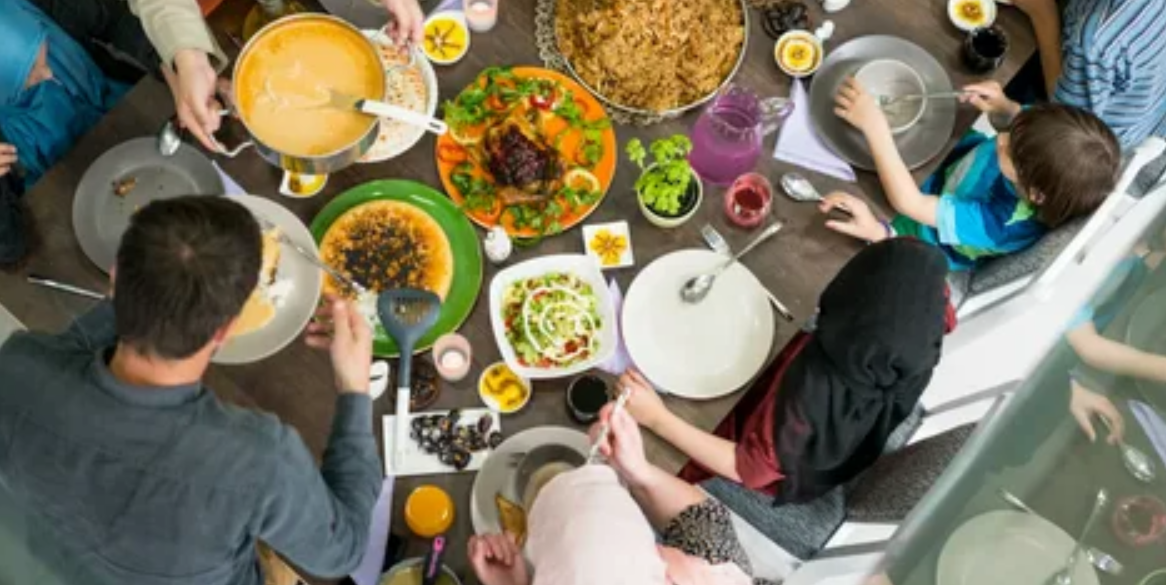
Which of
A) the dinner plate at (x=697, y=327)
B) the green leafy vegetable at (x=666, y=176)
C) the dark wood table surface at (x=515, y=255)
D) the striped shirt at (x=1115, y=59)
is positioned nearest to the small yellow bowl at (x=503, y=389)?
the dark wood table surface at (x=515, y=255)

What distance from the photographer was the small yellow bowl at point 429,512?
1906 mm

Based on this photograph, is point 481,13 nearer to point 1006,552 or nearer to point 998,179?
point 998,179

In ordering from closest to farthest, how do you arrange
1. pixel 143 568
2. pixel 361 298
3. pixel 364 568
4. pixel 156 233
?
1. pixel 156 233
2. pixel 143 568
3. pixel 364 568
4. pixel 361 298

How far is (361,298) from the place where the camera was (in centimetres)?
204

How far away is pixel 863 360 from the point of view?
185cm

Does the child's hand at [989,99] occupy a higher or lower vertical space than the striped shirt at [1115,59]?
lower

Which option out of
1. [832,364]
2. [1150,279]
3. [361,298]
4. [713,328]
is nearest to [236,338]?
[361,298]

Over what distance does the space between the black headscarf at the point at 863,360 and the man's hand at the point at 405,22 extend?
40.0 inches

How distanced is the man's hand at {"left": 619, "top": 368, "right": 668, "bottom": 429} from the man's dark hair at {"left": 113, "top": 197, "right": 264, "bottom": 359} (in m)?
0.78

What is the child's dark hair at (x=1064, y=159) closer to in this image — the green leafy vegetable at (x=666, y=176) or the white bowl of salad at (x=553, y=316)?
the green leafy vegetable at (x=666, y=176)

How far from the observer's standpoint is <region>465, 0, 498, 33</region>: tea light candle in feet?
7.39

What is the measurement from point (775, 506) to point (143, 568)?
1.31m

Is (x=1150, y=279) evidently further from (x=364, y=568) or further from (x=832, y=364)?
(x=364, y=568)

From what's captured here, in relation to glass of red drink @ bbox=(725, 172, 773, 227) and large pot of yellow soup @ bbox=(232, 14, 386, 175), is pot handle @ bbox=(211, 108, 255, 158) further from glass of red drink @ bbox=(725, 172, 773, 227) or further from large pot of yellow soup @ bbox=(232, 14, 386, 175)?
glass of red drink @ bbox=(725, 172, 773, 227)
